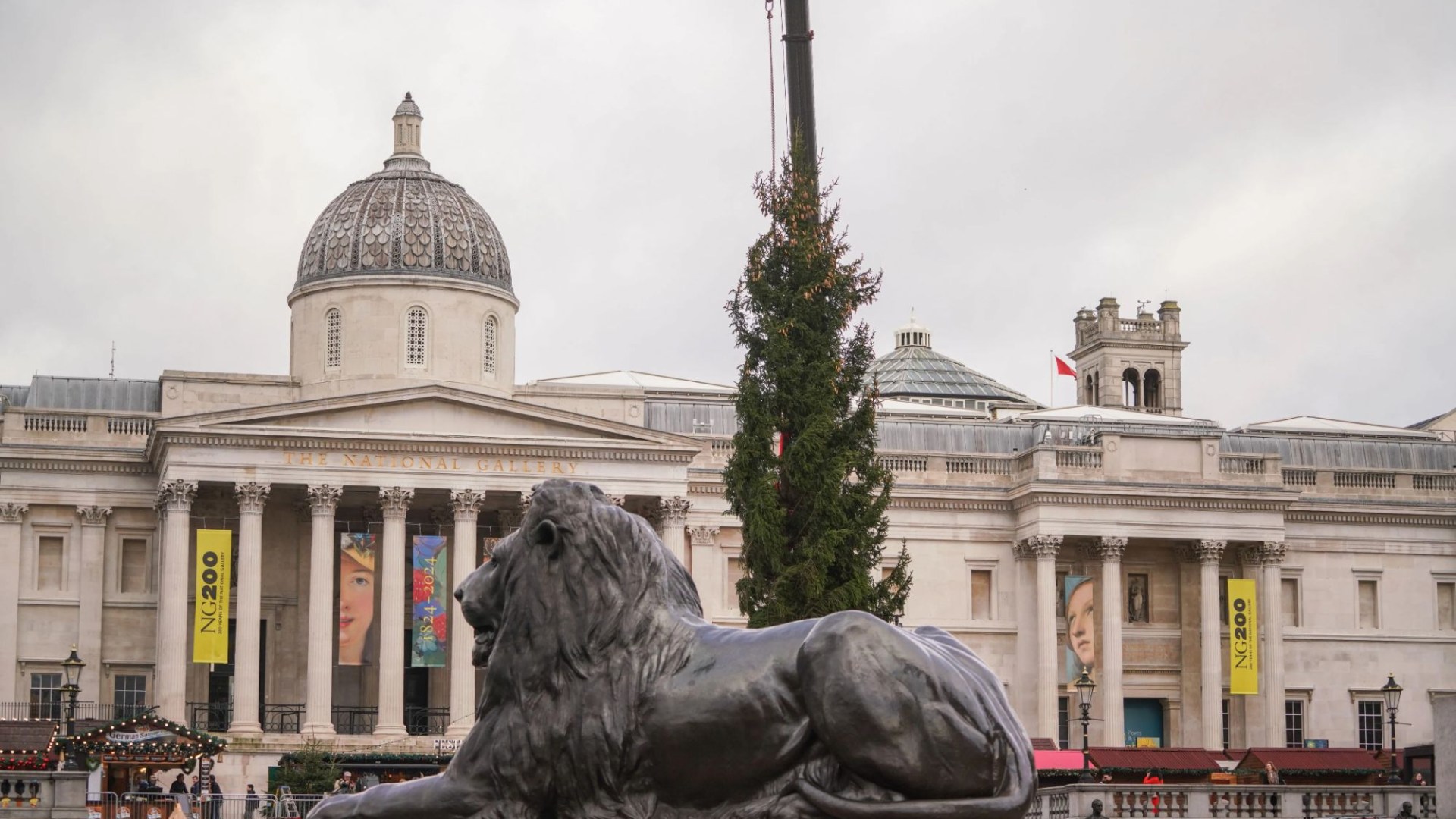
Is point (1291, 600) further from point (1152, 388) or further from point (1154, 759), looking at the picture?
point (1152, 388)

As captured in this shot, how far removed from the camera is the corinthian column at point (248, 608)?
57469mm

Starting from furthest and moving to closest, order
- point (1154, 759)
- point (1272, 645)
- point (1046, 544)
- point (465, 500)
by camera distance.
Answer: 1. point (1272, 645)
2. point (1046, 544)
3. point (465, 500)
4. point (1154, 759)

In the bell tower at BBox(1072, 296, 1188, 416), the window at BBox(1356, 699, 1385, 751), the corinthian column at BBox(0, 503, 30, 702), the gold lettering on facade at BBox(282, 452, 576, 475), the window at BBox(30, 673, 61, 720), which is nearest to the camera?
the gold lettering on facade at BBox(282, 452, 576, 475)

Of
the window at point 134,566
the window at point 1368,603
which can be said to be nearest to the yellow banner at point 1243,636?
the window at point 1368,603

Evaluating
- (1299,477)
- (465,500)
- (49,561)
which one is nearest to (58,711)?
(49,561)

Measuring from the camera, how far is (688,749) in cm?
707

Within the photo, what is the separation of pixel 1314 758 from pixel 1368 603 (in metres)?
15.2

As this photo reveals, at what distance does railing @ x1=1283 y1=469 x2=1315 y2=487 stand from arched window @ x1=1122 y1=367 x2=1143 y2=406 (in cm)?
2436

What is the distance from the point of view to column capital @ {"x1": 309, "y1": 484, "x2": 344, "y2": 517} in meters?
59.1

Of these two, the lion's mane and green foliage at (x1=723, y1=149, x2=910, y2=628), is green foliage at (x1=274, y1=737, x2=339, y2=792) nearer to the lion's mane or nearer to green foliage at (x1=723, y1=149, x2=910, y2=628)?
green foliage at (x1=723, y1=149, x2=910, y2=628)

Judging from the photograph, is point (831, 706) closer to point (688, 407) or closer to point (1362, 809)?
point (1362, 809)

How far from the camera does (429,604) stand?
2317 inches

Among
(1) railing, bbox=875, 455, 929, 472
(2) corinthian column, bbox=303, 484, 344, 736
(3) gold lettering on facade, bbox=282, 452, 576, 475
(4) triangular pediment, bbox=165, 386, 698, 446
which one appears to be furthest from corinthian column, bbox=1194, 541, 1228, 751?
(2) corinthian column, bbox=303, 484, 344, 736

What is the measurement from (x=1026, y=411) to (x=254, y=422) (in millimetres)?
33343
